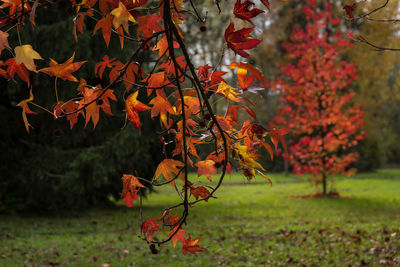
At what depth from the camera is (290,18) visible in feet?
62.8

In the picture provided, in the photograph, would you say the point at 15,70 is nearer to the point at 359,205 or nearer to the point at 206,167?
the point at 206,167

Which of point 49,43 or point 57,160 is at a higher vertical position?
point 49,43

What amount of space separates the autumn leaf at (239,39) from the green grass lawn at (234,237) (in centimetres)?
101

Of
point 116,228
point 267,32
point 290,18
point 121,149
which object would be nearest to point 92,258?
point 116,228

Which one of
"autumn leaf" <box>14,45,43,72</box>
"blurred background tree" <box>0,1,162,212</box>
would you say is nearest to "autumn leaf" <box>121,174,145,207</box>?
"autumn leaf" <box>14,45,43,72</box>

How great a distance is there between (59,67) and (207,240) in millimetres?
4900

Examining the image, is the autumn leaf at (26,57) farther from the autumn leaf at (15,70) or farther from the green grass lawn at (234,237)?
the green grass lawn at (234,237)

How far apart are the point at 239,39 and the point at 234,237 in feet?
17.2

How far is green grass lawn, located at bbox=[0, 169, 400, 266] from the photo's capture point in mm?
4617

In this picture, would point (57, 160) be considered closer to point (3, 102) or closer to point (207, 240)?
point (3, 102)

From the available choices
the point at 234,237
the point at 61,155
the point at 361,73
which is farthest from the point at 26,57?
the point at 361,73

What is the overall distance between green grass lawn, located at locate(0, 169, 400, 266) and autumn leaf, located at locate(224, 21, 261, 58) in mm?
1010

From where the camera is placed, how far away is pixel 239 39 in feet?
3.93

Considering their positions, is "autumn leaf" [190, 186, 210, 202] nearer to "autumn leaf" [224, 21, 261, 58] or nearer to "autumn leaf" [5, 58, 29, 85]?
"autumn leaf" [224, 21, 261, 58]
